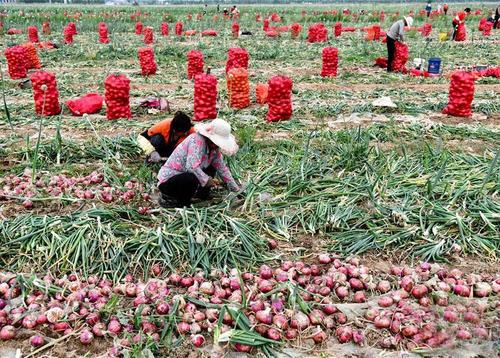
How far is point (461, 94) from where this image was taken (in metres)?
6.95

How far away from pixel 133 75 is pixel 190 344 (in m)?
8.92

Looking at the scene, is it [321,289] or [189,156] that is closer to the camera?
[321,289]

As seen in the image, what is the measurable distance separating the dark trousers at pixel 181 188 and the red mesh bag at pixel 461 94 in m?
4.68

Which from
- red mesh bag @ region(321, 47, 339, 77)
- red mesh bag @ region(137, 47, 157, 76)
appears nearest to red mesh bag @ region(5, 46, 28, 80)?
red mesh bag @ region(137, 47, 157, 76)

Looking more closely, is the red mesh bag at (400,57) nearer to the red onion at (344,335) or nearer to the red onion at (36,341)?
the red onion at (344,335)

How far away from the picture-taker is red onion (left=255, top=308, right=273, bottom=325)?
284cm

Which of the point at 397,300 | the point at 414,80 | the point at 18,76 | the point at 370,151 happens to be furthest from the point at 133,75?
the point at 397,300

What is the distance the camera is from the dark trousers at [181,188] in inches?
159

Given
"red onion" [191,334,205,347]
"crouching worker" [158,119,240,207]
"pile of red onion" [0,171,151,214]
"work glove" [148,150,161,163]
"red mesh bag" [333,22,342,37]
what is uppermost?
"red mesh bag" [333,22,342,37]

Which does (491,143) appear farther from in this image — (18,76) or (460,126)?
(18,76)

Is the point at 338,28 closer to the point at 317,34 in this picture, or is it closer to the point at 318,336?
the point at 317,34

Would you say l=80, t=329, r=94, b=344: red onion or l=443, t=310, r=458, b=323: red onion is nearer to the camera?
l=80, t=329, r=94, b=344: red onion

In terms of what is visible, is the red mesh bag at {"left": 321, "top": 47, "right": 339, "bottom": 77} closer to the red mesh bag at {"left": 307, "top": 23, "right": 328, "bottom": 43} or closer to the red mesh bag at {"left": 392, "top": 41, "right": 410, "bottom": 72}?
the red mesh bag at {"left": 392, "top": 41, "right": 410, "bottom": 72}

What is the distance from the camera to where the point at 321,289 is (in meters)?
3.18
